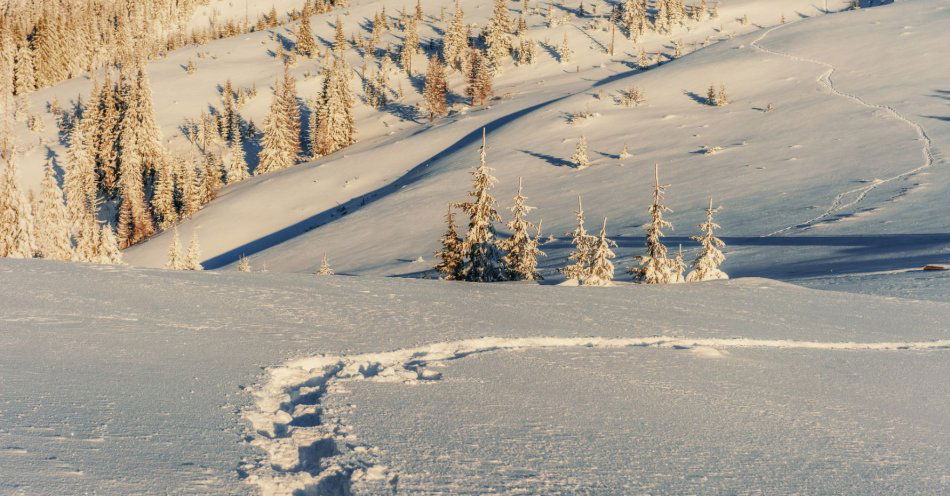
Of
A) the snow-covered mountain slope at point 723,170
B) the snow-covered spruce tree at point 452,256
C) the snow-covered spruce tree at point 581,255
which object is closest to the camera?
the snow-covered spruce tree at point 581,255

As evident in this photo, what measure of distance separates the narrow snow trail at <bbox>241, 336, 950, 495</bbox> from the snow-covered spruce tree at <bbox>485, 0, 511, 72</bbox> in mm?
86930

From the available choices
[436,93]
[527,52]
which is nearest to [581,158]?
[436,93]

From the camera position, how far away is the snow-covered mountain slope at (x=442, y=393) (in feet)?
16.4

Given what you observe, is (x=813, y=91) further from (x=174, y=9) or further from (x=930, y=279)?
(x=174, y=9)

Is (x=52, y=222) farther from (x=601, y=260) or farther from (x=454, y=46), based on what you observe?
(x=454, y=46)

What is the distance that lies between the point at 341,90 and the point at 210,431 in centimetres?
7998

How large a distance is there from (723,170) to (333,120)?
51.5m

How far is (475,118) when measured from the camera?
69.3 metres

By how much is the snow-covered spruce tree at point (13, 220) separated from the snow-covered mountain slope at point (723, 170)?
36.3 feet

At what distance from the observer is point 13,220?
36.8 m

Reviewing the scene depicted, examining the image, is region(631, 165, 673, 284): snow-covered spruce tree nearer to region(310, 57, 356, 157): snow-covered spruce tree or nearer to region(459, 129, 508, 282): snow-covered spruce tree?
region(459, 129, 508, 282): snow-covered spruce tree

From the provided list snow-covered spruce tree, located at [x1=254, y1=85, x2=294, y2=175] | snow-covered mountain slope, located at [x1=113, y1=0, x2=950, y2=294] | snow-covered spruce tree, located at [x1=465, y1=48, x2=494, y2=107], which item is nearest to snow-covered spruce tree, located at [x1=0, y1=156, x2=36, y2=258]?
snow-covered mountain slope, located at [x1=113, y1=0, x2=950, y2=294]

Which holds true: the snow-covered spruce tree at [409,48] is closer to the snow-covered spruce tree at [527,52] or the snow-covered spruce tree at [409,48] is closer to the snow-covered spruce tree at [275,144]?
the snow-covered spruce tree at [527,52]

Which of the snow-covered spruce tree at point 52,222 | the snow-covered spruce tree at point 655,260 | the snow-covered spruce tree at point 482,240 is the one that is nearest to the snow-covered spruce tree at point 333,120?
the snow-covered spruce tree at point 52,222
